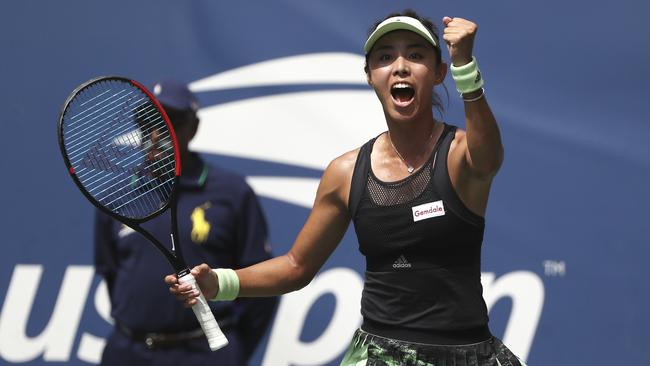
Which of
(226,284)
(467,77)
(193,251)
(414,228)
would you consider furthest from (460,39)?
(193,251)

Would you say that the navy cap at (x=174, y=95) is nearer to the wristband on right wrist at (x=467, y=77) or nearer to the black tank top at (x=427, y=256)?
the black tank top at (x=427, y=256)

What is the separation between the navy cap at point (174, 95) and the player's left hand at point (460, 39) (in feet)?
6.17

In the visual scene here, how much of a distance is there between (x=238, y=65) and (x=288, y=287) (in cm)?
188

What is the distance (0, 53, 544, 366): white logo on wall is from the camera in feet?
17.3

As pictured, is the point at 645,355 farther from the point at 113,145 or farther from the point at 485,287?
the point at 113,145

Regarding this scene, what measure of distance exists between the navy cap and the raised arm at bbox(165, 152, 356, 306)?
128cm

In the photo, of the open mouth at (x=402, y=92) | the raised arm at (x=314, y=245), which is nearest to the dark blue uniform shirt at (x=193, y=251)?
the raised arm at (x=314, y=245)

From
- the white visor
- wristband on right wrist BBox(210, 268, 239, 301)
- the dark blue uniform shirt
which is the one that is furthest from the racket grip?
the dark blue uniform shirt

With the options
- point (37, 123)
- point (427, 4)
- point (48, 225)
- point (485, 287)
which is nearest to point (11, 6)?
point (37, 123)

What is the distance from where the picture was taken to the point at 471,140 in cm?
318

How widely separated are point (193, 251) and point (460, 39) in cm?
188

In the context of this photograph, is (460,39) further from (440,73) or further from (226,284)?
(226,284)

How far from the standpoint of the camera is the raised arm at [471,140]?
309 cm

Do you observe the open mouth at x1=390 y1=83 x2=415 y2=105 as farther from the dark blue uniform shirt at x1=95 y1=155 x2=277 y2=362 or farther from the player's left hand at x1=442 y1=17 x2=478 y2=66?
the dark blue uniform shirt at x1=95 y1=155 x2=277 y2=362
